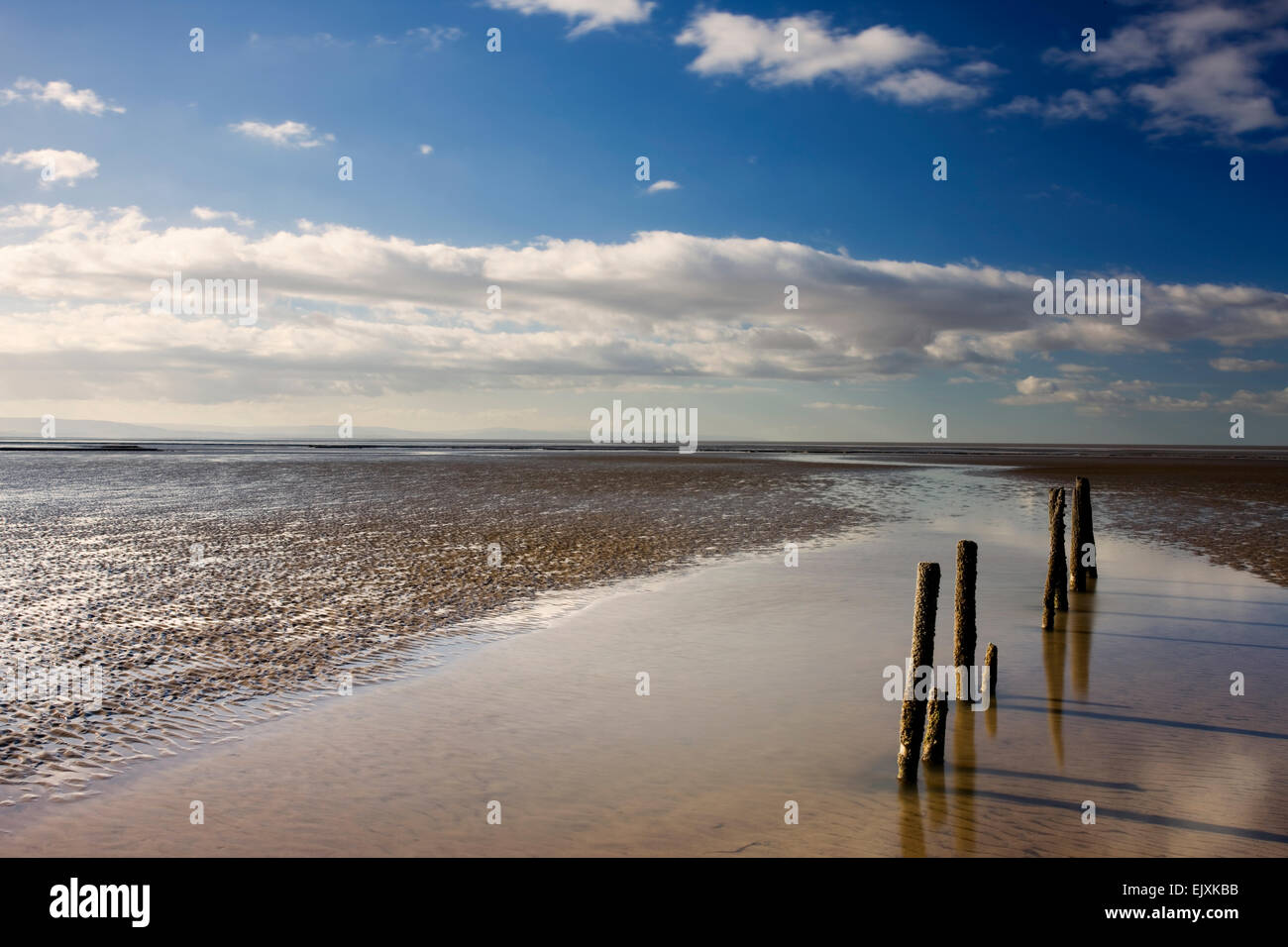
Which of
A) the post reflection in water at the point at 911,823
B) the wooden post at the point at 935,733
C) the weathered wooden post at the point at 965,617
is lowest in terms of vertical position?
the post reflection in water at the point at 911,823

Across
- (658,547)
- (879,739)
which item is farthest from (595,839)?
→ (658,547)

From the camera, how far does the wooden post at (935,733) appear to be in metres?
8.63

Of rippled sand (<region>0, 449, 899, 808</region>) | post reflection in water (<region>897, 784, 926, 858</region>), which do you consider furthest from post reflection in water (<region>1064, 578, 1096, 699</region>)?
rippled sand (<region>0, 449, 899, 808</region>)

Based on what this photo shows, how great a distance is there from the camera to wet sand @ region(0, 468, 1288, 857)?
7.02 meters

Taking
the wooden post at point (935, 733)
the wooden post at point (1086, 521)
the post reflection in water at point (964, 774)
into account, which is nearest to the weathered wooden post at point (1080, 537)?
the wooden post at point (1086, 521)

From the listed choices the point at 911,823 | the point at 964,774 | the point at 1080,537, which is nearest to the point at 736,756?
the point at 911,823

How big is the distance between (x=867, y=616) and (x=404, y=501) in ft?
79.6

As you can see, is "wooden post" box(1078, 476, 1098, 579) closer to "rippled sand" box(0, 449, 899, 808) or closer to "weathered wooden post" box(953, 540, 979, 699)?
"rippled sand" box(0, 449, 899, 808)

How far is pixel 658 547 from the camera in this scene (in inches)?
910

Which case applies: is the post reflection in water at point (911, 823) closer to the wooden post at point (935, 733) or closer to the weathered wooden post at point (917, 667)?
the weathered wooden post at point (917, 667)

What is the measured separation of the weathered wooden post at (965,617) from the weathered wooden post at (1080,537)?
9867mm

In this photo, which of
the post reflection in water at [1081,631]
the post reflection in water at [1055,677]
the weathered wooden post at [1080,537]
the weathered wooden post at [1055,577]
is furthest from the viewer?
the weathered wooden post at [1080,537]
